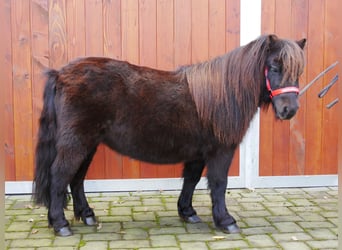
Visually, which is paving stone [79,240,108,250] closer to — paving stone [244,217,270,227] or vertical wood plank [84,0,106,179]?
paving stone [244,217,270,227]

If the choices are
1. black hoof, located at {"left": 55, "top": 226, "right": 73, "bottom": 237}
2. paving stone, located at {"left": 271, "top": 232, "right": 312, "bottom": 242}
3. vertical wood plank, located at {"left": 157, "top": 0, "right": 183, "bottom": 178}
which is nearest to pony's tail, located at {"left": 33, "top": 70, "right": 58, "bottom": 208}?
black hoof, located at {"left": 55, "top": 226, "right": 73, "bottom": 237}

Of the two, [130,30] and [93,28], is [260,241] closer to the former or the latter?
[130,30]

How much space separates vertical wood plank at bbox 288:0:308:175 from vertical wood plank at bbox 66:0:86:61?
2568 mm

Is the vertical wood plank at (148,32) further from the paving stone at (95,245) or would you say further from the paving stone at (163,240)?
the paving stone at (95,245)

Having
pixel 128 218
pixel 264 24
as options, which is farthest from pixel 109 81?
pixel 264 24

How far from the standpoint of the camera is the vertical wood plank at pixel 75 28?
4.71m

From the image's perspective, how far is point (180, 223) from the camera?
3904 millimetres

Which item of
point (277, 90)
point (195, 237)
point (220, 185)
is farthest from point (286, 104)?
point (195, 237)

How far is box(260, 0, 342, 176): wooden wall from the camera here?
498 centimetres

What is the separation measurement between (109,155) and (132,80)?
161 cm

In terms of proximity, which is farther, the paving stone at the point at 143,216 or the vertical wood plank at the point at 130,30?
the vertical wood plank at the point at 130,30

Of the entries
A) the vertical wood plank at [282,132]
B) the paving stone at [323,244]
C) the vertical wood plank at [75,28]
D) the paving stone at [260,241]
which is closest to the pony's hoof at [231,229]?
the paving stone at [260,241]

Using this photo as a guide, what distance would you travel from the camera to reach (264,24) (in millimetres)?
4953

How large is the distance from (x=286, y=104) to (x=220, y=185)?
92 cm
